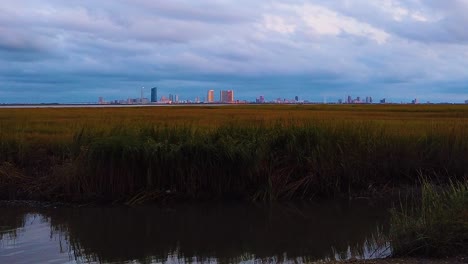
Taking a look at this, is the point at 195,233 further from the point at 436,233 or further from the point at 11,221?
the point at 436,233

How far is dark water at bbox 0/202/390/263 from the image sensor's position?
360 inches

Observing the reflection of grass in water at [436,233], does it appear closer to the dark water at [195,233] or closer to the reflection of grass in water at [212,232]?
the dark water at [195,233]

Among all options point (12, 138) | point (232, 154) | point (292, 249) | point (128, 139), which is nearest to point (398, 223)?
point (292, 249)

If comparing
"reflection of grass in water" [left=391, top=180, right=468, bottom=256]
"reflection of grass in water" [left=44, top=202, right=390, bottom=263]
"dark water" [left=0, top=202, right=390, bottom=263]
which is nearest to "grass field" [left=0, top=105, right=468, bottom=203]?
"dark water" [left=0, top=202, right=390, bottom=263]

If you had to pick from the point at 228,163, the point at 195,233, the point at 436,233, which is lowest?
the point at 195,233

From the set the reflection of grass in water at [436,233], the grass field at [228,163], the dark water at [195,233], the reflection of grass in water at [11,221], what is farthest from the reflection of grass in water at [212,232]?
the reflection of grass in water at [436,233]

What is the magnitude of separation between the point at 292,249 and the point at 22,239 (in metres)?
5.22

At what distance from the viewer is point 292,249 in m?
9.67

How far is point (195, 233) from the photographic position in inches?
434

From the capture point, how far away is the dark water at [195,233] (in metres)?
9.14

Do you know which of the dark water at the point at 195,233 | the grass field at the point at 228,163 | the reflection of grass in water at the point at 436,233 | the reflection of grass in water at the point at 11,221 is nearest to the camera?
the reflection of grass in water at the point at 436,233

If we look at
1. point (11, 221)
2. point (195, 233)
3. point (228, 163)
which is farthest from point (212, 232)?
point (11, 221)

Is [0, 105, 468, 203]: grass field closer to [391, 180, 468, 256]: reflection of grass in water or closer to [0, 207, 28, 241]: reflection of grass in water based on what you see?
[0, 207, 28, 241]: reflection of grass in water

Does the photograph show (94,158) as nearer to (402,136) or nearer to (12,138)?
(12,138)
